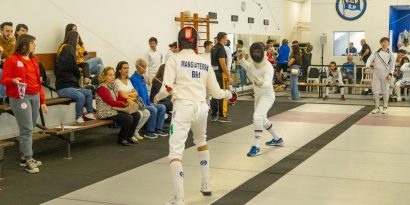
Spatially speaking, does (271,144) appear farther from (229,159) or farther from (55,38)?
(55,38)

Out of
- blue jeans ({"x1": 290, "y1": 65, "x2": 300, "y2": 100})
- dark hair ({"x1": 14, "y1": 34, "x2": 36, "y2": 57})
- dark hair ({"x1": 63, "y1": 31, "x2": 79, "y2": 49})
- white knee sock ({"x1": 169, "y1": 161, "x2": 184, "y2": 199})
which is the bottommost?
white knee sock ({"x1": 169, "y1": 161, "x2": 184, "y2": 199})

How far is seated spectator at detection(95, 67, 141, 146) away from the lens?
868 centimetres

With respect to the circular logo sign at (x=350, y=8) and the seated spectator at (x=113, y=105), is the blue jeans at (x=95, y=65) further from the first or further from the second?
the circular logo sign at (x=350, y=8)

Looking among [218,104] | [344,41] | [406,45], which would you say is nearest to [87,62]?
[218,104]

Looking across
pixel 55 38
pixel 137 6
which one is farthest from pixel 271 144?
pixel 137 6

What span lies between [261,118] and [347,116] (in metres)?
5.14

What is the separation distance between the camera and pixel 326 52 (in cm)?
2120

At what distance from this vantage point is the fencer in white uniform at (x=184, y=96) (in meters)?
5.27

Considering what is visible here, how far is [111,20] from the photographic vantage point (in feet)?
39.3

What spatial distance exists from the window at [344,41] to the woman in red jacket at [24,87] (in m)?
15.9

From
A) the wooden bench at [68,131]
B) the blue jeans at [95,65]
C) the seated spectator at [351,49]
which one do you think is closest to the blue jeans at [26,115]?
the wooden bench at [68,131]

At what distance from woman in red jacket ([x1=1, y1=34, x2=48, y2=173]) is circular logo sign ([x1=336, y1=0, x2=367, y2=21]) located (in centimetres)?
1584

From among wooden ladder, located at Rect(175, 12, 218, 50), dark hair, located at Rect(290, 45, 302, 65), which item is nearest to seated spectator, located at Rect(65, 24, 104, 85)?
wooden ladder, located at Rect(175, 12, 218, 50)

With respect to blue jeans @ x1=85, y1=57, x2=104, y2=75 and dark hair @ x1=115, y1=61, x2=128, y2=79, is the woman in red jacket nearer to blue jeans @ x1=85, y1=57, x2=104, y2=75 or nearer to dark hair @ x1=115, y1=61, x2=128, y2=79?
dark hair @ x1=115, y1=61, x2=128, y2=79
